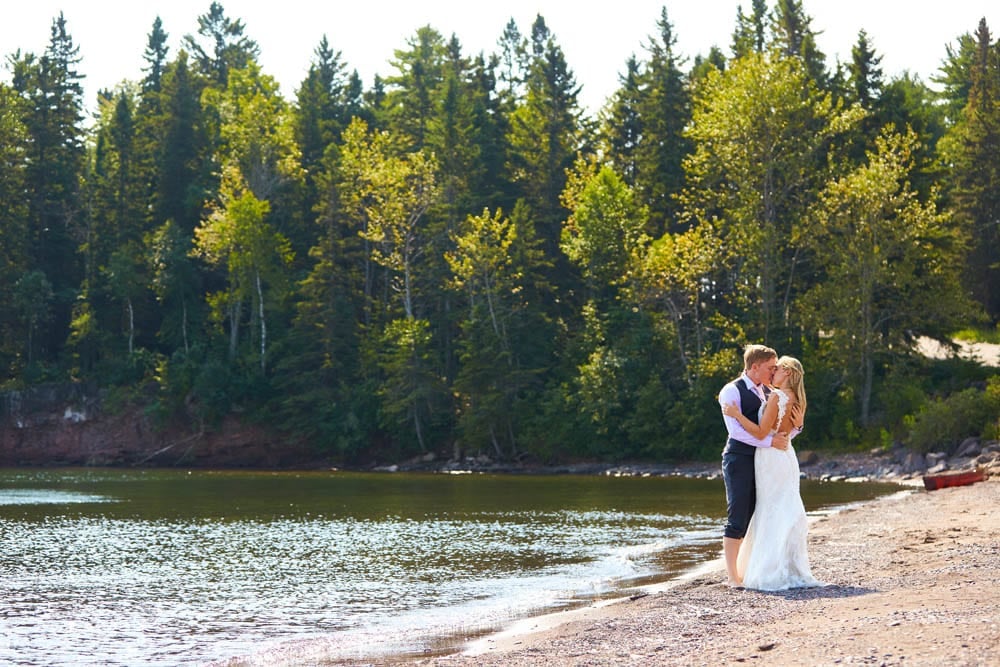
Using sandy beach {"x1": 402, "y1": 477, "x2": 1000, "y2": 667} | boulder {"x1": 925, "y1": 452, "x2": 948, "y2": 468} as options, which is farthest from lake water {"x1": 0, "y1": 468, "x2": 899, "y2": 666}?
boulder {"x1": 925, "y1": 452, "x2": 948, "y2": 468}

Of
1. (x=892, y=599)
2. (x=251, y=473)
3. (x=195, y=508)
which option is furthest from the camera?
(x=251, y=473)

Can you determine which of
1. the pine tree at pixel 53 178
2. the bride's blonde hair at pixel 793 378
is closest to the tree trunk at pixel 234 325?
the pine tree at pixel 53 178

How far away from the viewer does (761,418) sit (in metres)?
11.6

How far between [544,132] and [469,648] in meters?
56.0

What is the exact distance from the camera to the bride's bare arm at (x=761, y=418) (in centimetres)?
1144

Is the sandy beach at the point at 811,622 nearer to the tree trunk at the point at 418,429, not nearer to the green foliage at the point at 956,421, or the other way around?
the green foliage at the point at 956,421

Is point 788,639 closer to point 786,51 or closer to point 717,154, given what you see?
point 717,154

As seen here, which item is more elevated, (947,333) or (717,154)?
(717,154)

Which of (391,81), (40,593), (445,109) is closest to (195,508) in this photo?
(40,593)

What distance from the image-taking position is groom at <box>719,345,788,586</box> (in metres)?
11.6

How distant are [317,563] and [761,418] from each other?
30.9ft

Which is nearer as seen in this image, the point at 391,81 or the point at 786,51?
the point at 786,51

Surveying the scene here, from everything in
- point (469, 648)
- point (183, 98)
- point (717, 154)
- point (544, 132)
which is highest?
point (183, 98)

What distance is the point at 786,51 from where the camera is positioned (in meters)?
62.8
